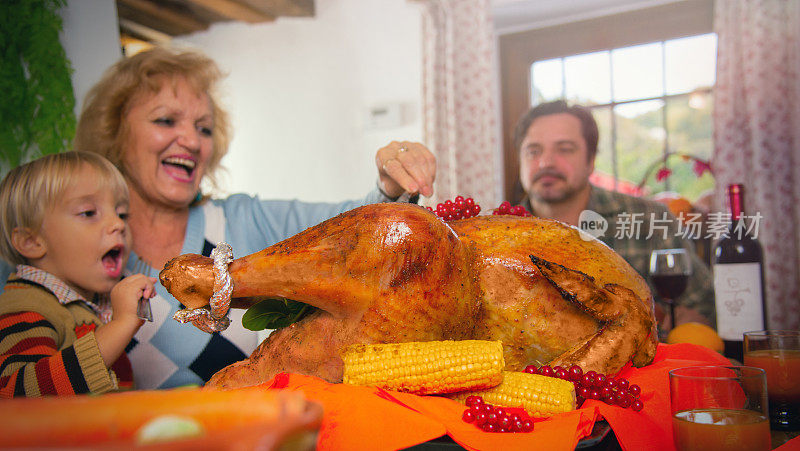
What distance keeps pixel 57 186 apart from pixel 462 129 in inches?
108

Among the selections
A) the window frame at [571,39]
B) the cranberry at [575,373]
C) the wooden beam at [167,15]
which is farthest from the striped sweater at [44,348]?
the wooden beam at [167,15]

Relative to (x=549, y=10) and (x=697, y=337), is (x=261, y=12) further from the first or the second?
(x=697, y=337)

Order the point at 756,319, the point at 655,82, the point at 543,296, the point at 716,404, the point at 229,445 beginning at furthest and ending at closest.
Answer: the point at 655,82, the point at 756,319, the point at 543,296, the point at 716,404, the point at 229,445

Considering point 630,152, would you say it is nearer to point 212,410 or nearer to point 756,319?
point 756,319

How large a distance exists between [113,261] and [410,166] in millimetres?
651

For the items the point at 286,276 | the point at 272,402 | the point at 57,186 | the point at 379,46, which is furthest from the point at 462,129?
the point at 272,402

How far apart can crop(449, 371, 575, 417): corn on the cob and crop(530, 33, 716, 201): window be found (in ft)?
10.1

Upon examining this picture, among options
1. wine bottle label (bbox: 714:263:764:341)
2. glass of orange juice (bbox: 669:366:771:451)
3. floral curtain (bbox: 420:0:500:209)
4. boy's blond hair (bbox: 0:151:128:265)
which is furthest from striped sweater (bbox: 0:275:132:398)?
floral curtain (bbox: 420:0:500:209)

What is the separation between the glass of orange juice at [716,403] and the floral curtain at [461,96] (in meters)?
2.87

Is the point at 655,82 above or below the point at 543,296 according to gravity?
above

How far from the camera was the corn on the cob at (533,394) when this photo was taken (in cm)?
56

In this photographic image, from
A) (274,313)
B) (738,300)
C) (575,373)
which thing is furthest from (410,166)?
(738,300)

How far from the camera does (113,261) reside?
1125 millimetres

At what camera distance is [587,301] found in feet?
2.24
